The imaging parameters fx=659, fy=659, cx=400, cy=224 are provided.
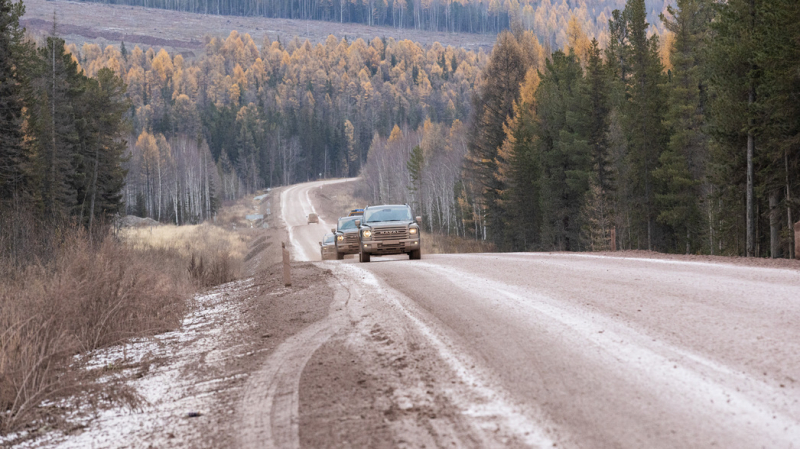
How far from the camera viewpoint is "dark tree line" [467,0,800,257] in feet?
89.2

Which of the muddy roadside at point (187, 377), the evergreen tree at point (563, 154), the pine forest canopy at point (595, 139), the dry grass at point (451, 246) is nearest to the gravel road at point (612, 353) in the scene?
the muddy roadside at point (187, 377)

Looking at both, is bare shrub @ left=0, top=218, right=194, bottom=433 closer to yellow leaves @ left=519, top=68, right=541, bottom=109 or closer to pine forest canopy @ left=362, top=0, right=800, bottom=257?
pine forest canopy @ left=362, top=0, right=800, bottom=257

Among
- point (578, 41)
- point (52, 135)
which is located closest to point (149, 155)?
point (52, 135)

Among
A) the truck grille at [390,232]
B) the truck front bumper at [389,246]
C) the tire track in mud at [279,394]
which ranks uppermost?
the truck grille at [390,232]

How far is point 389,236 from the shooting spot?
21.3 metres

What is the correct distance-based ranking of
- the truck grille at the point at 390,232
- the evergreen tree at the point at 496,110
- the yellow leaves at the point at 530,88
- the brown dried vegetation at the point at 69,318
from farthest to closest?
the evergreen tree at the point at 496,110
the yellow leaves at the point at 530,88
the truck grille at the point at 390,232
the brown dried vegetation at the point at 69,318

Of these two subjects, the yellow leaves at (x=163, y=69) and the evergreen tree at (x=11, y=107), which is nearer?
the evergreen tree at (x=11, y=107)

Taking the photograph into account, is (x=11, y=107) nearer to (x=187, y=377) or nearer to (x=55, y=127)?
(x=55, y=127)

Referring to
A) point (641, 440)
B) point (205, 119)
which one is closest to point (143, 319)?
point (641, 440)

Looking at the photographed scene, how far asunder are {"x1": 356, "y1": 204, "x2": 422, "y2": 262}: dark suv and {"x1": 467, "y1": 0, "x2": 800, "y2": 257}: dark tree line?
48.4ft

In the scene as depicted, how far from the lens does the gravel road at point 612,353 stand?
4730 millimetres

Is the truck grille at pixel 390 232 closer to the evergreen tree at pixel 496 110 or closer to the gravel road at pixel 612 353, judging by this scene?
the gravel road at pixel 612 353

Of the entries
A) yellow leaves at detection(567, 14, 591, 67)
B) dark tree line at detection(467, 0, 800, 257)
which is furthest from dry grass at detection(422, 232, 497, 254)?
yellow leaves at detection(567, 14, 591, 67)

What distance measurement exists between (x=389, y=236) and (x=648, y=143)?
102 ft
